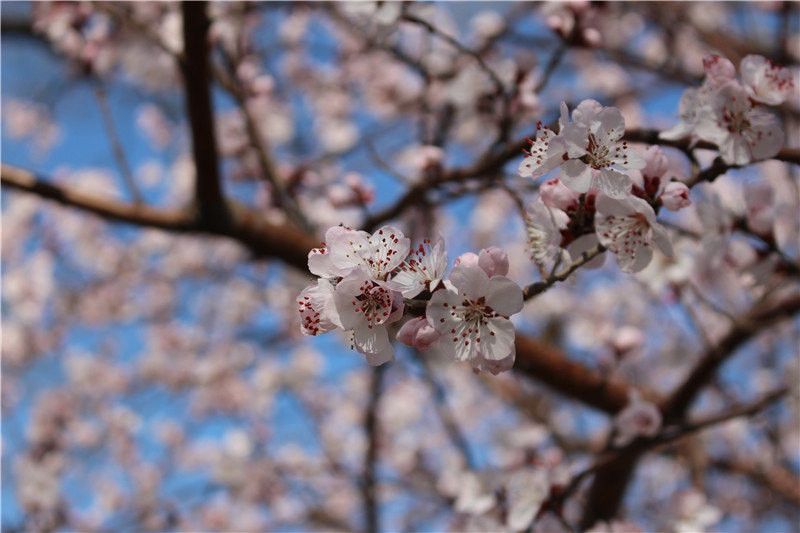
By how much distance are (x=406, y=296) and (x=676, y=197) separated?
0.47m

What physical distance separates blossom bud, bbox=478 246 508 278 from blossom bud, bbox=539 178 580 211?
154 mm

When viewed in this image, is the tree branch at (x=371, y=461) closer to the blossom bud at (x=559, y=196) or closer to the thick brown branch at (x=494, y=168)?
the thick brown branch at (x=494, y=168)

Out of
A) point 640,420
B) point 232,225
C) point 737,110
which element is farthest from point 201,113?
point 640,420

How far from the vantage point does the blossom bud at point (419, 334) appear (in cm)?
78

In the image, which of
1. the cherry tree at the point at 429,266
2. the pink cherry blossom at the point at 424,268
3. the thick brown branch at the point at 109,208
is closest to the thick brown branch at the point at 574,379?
the cherry tree at the point at 429,266

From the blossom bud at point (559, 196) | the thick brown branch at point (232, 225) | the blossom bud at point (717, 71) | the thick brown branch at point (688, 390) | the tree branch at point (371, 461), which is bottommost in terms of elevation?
the tree branch at point (371, 461)

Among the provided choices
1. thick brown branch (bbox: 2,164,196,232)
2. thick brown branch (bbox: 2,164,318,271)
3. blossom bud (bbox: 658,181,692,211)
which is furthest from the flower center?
thick brown branch (bbox: 2,164,196,232)

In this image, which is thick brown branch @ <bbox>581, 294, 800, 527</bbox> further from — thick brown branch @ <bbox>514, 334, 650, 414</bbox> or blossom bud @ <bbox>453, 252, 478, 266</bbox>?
blossom bud @ <bbox>453, 252, 478, 266</bbox>

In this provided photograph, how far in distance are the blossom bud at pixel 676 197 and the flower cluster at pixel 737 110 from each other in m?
0.16

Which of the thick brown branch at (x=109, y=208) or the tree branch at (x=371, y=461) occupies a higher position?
the thick brown branch at (x=109, y=208)

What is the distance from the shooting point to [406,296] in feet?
2.61

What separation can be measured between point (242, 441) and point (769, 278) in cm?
414

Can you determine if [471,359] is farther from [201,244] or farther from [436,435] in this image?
[436,435]

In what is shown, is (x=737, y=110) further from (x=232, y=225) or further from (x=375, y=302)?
(x=232, y=225)
